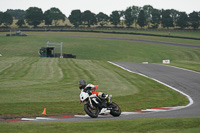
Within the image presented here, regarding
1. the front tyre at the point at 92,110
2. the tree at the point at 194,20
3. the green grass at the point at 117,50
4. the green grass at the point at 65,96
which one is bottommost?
the green grass at the point at 117,50

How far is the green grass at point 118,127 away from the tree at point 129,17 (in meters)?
161

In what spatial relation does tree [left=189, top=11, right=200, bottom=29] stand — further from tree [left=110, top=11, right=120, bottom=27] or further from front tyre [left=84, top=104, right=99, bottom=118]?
front tyre [left=84, top=104, right=99, bottom=118]

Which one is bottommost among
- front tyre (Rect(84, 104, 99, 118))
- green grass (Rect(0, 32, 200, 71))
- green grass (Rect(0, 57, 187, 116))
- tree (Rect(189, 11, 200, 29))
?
green grass (Rect(0, 32, 200, 71))

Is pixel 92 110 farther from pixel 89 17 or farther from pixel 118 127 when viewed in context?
pixel 89 17

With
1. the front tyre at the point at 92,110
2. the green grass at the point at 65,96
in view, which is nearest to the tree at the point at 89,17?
the green grass at the point at 65,96

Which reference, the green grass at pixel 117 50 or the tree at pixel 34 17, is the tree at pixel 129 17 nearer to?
the tree at pixel 34 17

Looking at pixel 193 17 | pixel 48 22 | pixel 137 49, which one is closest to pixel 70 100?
pixel 137 49

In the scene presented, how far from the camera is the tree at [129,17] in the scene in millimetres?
169375

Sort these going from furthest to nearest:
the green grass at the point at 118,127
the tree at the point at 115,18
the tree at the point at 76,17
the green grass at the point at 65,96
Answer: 1. the tree at the point at 76,17
2. the tree at the point at 115,18
3. the green grass at the point at 65,96
4. the green grass at the point at 118,127

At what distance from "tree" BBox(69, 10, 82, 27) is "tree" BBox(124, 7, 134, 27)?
Answer: 1126 inches

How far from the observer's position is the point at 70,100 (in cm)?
1672

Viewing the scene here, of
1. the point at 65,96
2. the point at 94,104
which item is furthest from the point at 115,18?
the point at 94,104

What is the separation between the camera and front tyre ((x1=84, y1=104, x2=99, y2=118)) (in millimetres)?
12787

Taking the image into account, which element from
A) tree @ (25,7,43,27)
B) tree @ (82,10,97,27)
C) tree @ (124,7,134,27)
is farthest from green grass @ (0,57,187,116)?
tree @ (82,10,97,27)
